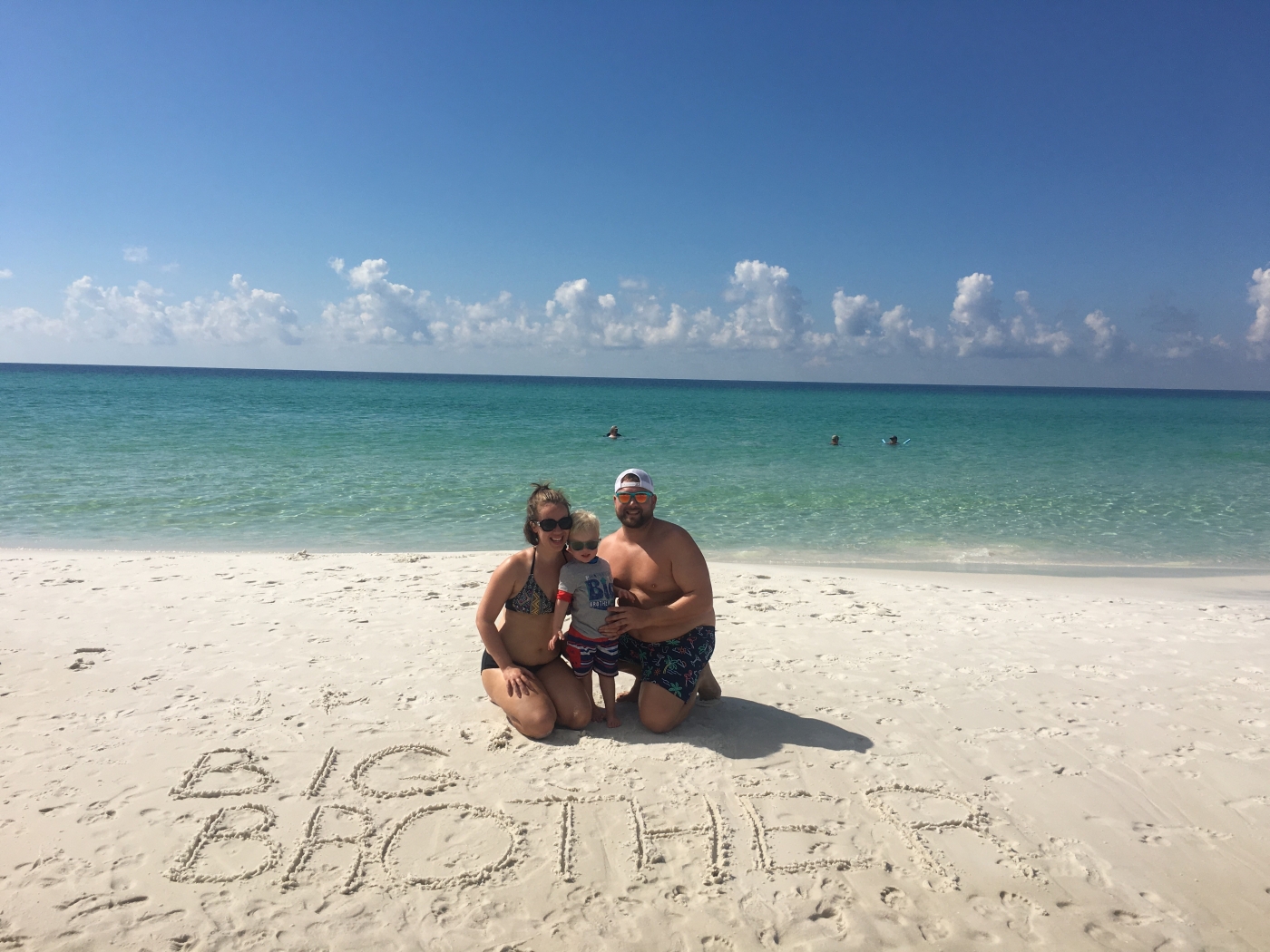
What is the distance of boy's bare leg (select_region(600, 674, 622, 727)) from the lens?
15.3ft

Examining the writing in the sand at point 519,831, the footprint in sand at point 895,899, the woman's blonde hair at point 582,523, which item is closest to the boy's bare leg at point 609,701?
the writing in the sand at point 519,831

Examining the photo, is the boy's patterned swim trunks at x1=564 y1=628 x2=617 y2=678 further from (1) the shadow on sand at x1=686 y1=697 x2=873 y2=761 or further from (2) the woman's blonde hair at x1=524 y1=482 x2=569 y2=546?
(2) the woman's blonde hair at x1=524 y1=482 x2=569 y2=546

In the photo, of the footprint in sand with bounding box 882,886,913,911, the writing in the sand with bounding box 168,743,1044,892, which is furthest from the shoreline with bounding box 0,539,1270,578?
the footprint in sand with bounding box 882,886,913,911

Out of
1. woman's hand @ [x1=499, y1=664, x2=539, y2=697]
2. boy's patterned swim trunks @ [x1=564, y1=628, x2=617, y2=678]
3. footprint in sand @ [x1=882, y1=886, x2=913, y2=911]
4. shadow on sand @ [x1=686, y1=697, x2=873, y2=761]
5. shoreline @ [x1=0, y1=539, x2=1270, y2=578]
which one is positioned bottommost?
shoreline @ [x1=0, y1=539, x2=1270, y2=578]

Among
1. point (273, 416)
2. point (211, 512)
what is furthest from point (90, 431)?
point (211, 512)

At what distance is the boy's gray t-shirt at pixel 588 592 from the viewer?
4574 mm

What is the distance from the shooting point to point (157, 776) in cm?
400

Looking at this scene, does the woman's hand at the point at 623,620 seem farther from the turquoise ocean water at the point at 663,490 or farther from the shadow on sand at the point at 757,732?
the turquoise ocean water at the point at 663,490

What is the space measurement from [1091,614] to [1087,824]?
4394mm

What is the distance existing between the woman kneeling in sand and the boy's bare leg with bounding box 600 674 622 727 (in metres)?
0.12

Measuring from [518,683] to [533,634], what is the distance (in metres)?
0.31

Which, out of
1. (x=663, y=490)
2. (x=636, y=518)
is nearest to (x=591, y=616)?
(x=636, y=518)

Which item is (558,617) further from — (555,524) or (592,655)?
(555,524)

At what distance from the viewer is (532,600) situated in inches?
183
